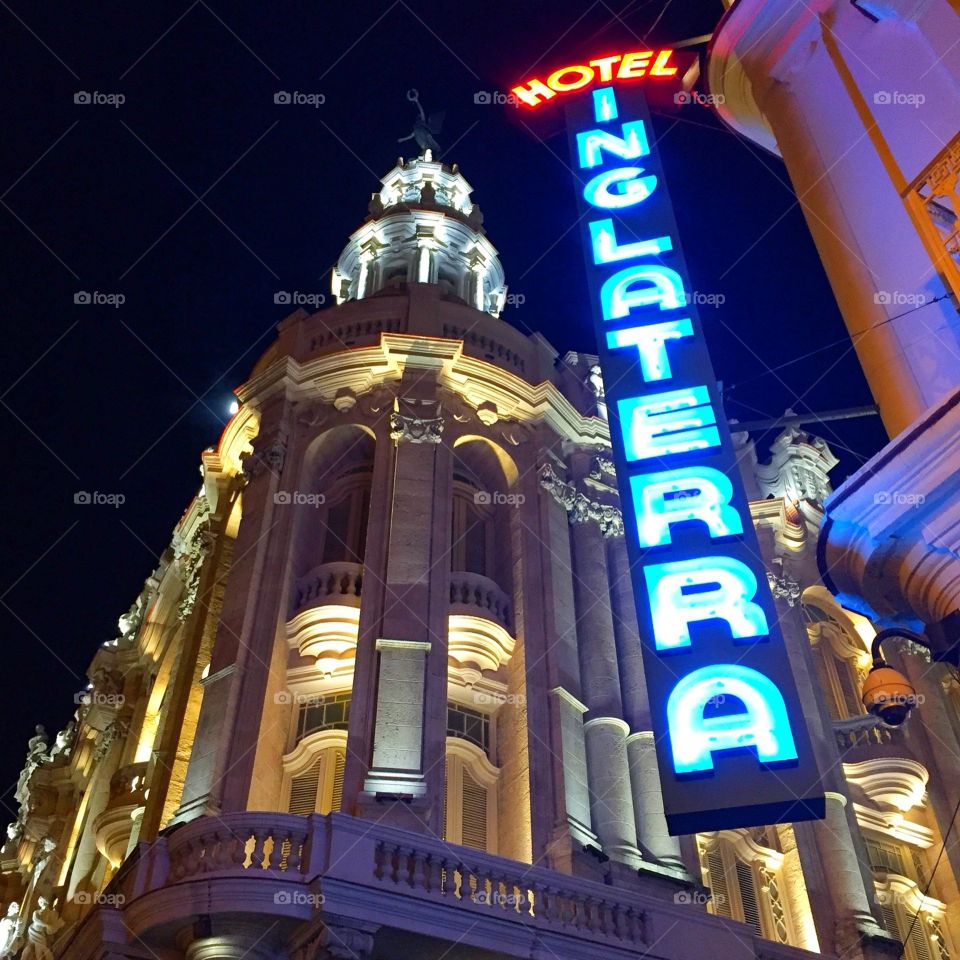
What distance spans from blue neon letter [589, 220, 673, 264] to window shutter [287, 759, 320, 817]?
1233cm

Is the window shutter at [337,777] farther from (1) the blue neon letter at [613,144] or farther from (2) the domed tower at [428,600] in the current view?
(1) the blue neon letter at [613,144]

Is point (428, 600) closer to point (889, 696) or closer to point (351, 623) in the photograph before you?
point (351, 623)

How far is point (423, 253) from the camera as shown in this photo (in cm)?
3722

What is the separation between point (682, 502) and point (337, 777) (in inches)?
396

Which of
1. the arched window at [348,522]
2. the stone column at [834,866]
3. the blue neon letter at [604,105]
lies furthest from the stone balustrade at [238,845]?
the blue neon letter at [604,105]

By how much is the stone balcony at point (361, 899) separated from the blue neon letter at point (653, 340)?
9.19 meters

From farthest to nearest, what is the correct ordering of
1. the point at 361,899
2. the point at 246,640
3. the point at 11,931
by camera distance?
the point at 11,931
the point at 246,640
the point at 361,899

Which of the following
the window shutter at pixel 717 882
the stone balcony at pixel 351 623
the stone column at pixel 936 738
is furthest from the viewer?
the stone column at pixel 936 738

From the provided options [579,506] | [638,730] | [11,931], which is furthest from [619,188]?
[11,931]

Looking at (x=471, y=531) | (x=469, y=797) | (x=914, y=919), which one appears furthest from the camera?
(x=471, y=531)

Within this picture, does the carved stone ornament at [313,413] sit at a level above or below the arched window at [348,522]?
above

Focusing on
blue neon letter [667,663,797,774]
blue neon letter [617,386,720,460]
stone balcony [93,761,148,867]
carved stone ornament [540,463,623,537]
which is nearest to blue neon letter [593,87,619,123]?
carved stone ornament [540,463,623,537]

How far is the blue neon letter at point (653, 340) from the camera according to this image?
2097 cm

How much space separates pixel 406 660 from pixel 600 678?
4.97 m
